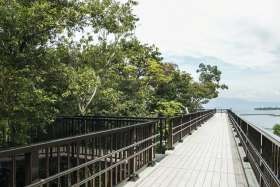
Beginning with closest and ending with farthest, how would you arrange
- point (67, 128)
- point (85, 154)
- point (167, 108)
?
1. point (85, 154)
2. point (67, 128)
3. point (167, 108)

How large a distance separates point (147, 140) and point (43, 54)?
412 centimetres

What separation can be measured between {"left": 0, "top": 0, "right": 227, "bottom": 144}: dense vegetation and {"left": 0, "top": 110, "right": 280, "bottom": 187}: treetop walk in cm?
122

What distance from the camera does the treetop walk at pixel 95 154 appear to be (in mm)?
3764

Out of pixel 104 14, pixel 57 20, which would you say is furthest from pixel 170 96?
pixel 57 20

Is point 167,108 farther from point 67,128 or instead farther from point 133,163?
point 133,163

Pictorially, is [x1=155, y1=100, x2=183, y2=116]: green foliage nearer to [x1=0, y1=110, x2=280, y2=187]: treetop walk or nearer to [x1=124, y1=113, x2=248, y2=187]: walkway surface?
[x1=0, y1=110, x2=280, y2=187]: treetop walk

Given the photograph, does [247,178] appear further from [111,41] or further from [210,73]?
[210,73]

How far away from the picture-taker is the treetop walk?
376 centimetres

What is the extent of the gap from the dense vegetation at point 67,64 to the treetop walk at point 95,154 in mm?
1217

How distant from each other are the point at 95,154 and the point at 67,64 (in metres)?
10.9

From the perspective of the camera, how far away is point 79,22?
509 inches

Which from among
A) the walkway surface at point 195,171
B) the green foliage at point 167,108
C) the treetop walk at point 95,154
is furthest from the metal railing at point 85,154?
the green foliage at point 167,108

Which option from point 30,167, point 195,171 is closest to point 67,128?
point 195,171

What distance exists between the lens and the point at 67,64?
17.1m
